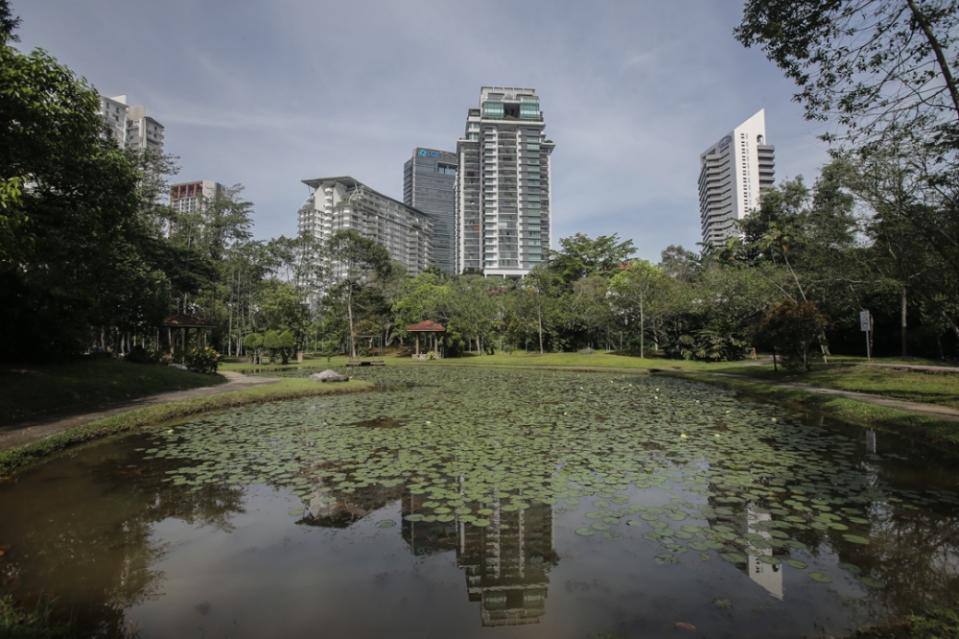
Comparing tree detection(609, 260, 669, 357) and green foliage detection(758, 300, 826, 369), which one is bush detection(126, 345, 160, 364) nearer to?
green foliage detection(758, 300, 826, 369)

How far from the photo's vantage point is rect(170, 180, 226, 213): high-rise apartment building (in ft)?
133

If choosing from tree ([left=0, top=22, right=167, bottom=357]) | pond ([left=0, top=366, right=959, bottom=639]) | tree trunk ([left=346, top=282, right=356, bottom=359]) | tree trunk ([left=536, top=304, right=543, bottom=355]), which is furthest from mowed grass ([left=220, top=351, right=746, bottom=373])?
pond ([left=0, top=366, right=959, bottom=639])

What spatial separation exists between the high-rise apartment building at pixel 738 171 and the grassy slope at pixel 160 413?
84468 millimetres

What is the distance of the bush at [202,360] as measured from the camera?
18.7m

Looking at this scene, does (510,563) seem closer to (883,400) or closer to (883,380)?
(883,400)

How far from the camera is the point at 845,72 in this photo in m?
7.42

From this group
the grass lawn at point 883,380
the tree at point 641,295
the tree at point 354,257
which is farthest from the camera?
the tree at point 354,257

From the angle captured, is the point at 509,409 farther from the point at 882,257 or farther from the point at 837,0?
the point at 882,257

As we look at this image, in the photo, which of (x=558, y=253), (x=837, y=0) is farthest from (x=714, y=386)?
(x=558, y=253)

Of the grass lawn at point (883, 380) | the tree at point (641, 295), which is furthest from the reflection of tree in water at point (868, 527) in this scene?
the tree at point (641, 295)

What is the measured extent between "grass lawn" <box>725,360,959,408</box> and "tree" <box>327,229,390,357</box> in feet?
106

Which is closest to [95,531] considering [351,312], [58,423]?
[58,423]

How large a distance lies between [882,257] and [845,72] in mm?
12212

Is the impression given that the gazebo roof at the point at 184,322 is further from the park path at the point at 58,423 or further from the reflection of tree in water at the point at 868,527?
the reflection of tree in water at the point at 868,527
